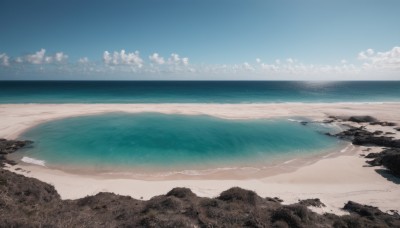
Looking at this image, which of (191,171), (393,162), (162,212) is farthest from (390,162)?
(162,212)

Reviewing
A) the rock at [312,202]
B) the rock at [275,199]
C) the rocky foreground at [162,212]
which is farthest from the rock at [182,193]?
the rock at [312,202]

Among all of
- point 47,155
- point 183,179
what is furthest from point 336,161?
point 47,155

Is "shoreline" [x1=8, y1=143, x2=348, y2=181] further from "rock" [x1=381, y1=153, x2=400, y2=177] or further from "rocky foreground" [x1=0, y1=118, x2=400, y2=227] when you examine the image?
"rocky foreground" [x1=0, y1=118, x2=400, y2=227]

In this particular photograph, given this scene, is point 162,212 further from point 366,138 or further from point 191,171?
point 366,138

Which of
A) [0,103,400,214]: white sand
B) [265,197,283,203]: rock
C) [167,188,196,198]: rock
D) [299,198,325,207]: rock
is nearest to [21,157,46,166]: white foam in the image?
[0,103,400,214]: white sand

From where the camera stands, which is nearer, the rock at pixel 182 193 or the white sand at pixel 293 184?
the rock at pixel 182 193

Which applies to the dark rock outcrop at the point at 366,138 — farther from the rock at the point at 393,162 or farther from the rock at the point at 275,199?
the rock at the point at 275,199
